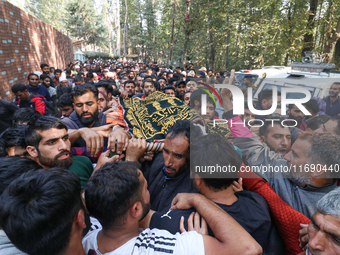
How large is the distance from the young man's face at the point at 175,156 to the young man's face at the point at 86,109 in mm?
1175

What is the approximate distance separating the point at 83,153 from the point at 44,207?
1.41 meters

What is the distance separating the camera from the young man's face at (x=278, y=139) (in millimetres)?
2361

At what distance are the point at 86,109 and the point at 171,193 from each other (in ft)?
4.92

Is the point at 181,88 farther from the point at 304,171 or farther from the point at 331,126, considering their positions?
the point at 304,171

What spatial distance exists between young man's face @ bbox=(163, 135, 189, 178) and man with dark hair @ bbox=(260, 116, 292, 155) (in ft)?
3.32

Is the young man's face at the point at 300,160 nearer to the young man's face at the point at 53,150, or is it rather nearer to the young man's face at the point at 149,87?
the young man's face at the point at 53,150

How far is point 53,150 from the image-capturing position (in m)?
1.91

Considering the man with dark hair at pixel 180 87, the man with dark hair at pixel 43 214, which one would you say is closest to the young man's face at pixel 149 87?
the man with dark hair at pixel 180 87

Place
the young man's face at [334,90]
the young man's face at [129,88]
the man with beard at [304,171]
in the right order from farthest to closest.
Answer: the young man's face at [129,88] < the young man's face at [334,90] < the man with beard at [304,171]

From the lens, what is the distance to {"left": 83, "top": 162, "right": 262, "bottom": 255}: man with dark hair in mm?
1218

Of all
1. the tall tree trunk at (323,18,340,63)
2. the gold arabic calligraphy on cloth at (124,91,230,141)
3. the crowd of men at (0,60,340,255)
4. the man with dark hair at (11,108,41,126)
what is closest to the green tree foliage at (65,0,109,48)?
the tall tree trunk at (323,18,340,63)

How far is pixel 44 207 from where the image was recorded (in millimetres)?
1064

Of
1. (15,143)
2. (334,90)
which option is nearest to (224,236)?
(15,143)

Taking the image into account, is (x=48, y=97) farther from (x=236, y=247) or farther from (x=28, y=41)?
(x=236, y=247)
